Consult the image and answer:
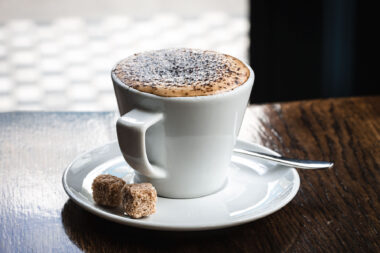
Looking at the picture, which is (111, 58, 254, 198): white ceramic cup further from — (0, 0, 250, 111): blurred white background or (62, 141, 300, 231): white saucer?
(0, 0, 250, 111): blurred white background

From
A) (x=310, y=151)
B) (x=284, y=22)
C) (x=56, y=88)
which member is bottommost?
(x=56, y=88)

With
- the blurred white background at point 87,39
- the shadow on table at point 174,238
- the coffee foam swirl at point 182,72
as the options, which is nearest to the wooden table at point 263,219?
the shadow on table at point 174,238

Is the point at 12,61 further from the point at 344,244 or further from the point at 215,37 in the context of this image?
the point at 344,244

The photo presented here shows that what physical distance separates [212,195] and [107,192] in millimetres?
161

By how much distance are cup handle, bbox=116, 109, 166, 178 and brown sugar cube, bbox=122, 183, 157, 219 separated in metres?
0.03

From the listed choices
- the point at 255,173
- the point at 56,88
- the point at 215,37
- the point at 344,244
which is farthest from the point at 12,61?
the point at 344,244

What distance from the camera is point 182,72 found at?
731mm

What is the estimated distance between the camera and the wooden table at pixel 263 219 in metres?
0.68

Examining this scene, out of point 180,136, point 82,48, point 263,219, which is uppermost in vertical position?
point 180,136

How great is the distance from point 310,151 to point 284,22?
104 centimetres

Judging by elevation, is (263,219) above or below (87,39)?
above

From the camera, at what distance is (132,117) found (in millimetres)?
680

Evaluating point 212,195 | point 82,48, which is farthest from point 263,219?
point 82,48

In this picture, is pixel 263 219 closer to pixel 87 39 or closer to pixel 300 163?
pixel 300 163
